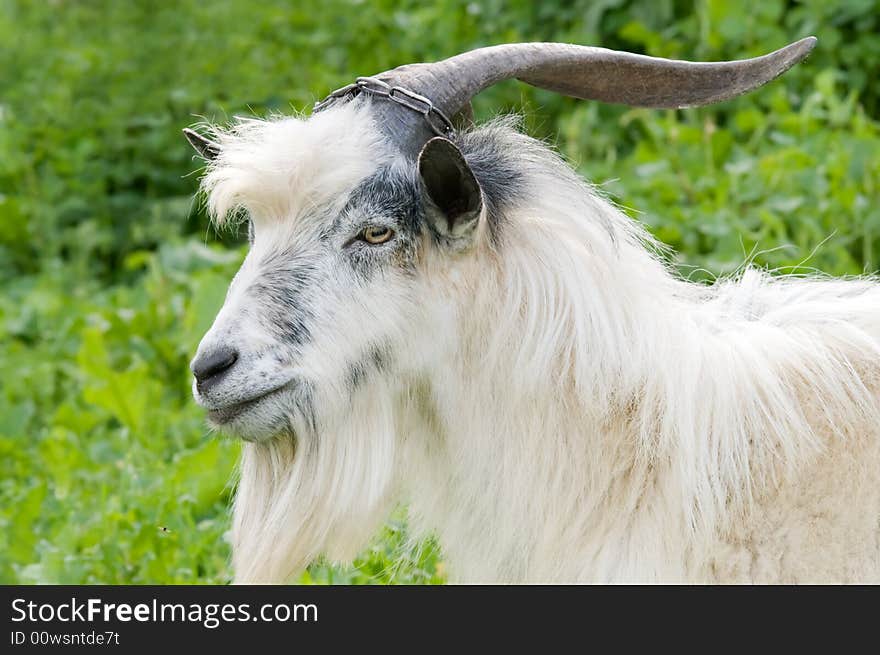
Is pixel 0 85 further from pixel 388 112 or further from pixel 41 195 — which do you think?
pixel 388 112

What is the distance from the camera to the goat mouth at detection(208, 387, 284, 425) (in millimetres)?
3178

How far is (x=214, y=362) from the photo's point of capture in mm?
3129

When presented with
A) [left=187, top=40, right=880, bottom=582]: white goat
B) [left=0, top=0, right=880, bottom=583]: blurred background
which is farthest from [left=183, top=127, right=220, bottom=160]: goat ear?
[left=0, top=0, right=880, bottom=583]: blurred background

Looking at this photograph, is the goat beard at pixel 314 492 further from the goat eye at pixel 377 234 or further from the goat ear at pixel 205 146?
the goat ear at pixel 205 146

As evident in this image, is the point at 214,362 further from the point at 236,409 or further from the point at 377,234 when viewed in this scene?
the point at 377,234

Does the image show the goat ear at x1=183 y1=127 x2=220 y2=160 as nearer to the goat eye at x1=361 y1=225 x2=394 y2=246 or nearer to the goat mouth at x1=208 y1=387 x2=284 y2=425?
the goat eye at x1=361 y1=225 x2=394 y2=246

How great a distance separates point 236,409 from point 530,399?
0.70m

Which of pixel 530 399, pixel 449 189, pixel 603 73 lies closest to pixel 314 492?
pixel 530 399

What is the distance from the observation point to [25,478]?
582 centimetres

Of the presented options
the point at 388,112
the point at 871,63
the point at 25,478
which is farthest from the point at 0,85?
the point at 388,112

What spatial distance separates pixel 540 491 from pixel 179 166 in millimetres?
5930

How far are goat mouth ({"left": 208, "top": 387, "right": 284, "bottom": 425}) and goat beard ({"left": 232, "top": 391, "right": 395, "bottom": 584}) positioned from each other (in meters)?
0.15

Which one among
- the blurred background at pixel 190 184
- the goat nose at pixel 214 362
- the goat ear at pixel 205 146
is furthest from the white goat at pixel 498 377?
the blurred background at pixel 190 184

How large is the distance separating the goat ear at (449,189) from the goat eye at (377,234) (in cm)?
10
